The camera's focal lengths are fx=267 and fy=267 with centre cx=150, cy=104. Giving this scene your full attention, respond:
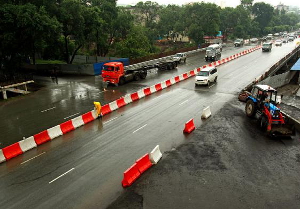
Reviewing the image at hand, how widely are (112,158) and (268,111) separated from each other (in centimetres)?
983

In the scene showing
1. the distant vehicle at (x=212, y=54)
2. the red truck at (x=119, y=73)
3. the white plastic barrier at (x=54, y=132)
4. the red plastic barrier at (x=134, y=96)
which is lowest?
the white plastic barrier at (x=54, y=132)

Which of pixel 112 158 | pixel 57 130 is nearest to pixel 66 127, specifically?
pixel 57 130

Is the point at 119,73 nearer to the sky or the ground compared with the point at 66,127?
nearer to the sky

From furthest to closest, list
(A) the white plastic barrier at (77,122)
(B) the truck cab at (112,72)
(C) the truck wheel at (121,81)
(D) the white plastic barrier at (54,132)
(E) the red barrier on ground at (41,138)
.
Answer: (C) the truck wheel at (121,81) → (B) the truck cab at (112,72) → (A) the white plastic barrier at (77,122) → (D) the white plastic barrier at (54,132) → (E) the red barrier on ground at (41,138)

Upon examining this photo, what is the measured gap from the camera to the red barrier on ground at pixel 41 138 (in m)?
15.3

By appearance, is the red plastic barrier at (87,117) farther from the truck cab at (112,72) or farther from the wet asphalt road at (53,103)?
the truck cab at (112,72)

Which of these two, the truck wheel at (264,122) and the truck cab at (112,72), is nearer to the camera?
the truck wheel at (264,122)

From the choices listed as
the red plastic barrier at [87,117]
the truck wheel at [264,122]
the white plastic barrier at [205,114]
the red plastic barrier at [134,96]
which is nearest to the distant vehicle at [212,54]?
the red plastic barrier at [134,96]

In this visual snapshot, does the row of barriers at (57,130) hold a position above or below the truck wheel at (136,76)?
below

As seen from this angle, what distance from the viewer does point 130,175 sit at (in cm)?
1129

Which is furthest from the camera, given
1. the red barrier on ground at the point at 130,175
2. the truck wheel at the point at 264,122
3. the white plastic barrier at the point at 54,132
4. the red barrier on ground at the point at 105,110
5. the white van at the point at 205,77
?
the white van at the point at 205,77

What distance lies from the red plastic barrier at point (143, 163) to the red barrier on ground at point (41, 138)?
676 cm

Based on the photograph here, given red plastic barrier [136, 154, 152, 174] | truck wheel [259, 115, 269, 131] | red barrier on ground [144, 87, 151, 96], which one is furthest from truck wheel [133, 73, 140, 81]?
red plastic barrier [136, 154, 152, 174]

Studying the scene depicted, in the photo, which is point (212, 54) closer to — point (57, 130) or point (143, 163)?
point (57, 130)
